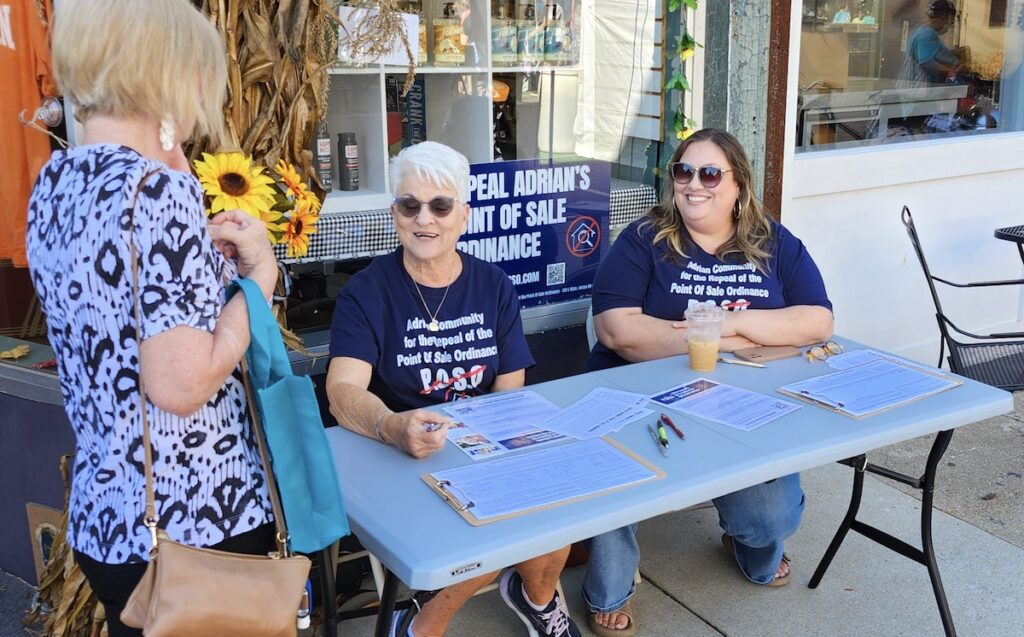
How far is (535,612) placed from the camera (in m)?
2.58

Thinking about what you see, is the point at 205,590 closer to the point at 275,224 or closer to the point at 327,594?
the point at 327,594

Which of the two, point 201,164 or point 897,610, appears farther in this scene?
point 897,610

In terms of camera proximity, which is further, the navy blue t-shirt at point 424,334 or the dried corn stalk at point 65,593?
the dried corn stalk at point 65,593

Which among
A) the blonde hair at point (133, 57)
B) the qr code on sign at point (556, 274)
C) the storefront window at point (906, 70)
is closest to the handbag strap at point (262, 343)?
the blonde hair at point (133, 57)

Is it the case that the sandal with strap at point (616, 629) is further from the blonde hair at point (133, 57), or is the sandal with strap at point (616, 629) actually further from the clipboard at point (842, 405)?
the blonde hair at point (133, 57)

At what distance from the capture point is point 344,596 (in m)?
3.03

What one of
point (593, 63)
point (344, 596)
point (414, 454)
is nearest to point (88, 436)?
point (414, 454)

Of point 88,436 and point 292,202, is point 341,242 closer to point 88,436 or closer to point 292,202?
point 292,202

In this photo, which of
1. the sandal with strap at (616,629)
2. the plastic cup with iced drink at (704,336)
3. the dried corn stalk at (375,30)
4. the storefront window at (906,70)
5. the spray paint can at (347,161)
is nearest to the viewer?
the plastic cup with iced drink at (704,336)

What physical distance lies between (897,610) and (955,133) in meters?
3.40

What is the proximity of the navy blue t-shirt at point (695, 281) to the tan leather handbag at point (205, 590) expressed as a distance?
1.69 metres

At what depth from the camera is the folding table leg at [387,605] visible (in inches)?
75.4

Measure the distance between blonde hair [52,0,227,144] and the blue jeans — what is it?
1756 millimetres

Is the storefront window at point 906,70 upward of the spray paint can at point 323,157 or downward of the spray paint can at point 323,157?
upward
